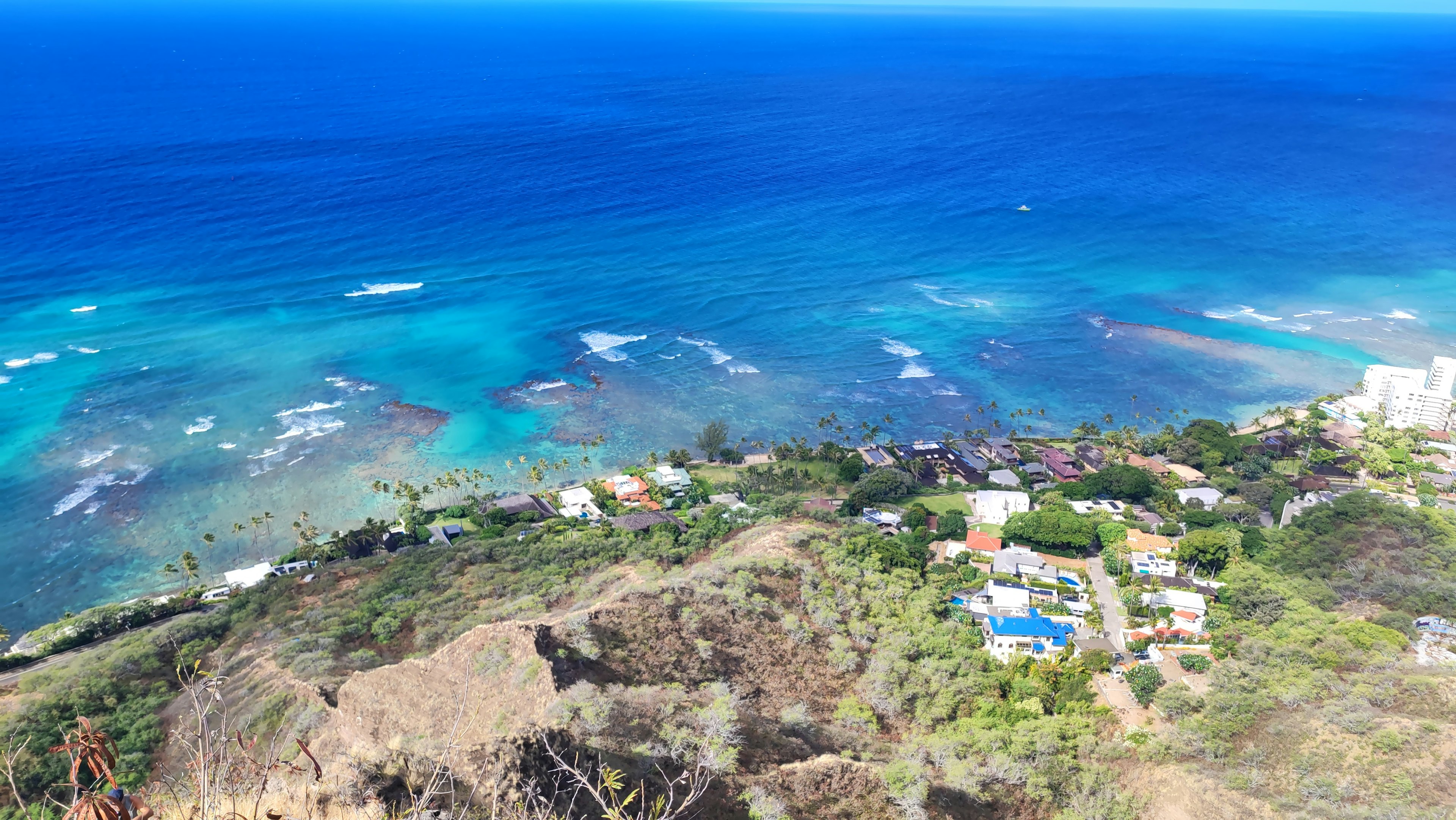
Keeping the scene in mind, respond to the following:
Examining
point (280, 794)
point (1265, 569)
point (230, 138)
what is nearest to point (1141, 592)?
point (1265, 569)

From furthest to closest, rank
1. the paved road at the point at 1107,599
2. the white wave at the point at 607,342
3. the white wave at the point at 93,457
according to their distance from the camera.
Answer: the white wave at the point at 607,342, the white wave at the point at 93,457, the paved road at the point at 1107,599

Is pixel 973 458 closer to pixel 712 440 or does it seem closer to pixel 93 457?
pixel 712 440

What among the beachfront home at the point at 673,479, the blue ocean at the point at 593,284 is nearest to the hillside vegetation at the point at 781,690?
the beachfront home at the point at 673,479

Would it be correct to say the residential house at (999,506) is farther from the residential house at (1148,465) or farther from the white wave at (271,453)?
the white wave at (271,453)

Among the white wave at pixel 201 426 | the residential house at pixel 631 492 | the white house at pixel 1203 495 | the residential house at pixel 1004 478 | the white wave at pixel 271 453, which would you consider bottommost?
the residential house at pixel 1004 478

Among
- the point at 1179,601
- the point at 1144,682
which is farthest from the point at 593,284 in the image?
the point at 1144,682

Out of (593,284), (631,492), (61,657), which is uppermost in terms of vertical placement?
(593,284)
